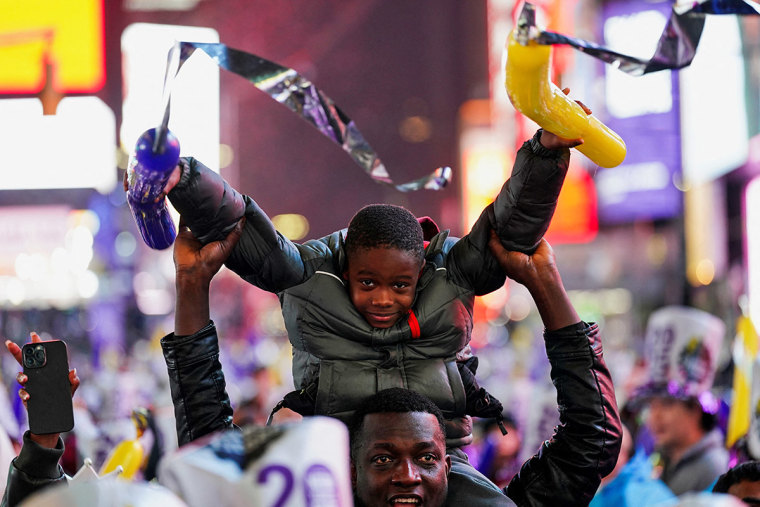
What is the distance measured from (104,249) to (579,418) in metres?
33.0

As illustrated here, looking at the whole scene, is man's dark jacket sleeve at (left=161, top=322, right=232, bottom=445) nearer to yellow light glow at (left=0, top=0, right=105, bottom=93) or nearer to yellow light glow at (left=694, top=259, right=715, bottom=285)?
yellow light glow at (left=0, top=0, right=105, bottom=93)

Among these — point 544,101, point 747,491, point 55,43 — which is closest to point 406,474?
point 544,101

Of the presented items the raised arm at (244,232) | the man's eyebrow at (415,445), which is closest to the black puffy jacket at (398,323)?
the raised arm at (244,232)

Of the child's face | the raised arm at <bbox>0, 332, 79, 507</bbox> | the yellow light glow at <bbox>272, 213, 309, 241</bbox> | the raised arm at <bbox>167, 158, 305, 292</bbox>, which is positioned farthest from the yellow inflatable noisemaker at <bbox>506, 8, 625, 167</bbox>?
the yellow light glow at <bbox>272, 213, 309, 241</bbox>

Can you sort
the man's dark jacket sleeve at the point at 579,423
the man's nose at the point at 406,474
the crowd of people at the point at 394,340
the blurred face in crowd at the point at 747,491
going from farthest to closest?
the blurred face in crowd at the point at 747,491, the man's dark jacket sleeve at the point at 579,423, the crowd of people at the point at 394,340, the man's nose at the point at 406,474

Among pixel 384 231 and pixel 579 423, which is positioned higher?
pixel 384 231

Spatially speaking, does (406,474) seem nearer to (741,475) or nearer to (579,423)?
(579,423)

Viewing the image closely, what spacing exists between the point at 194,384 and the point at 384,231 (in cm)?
77

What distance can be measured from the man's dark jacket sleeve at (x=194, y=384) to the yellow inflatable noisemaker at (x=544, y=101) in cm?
123

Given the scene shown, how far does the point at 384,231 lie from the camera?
133 inches

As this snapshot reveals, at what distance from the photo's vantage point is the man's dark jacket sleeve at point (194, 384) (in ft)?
11.4

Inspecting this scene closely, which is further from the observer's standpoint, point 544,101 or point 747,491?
point 747,491

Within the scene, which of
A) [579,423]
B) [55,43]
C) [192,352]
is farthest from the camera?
[55,43]

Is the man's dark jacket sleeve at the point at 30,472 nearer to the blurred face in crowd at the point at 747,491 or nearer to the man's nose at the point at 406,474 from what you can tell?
the man's nose at the point at 406,474
